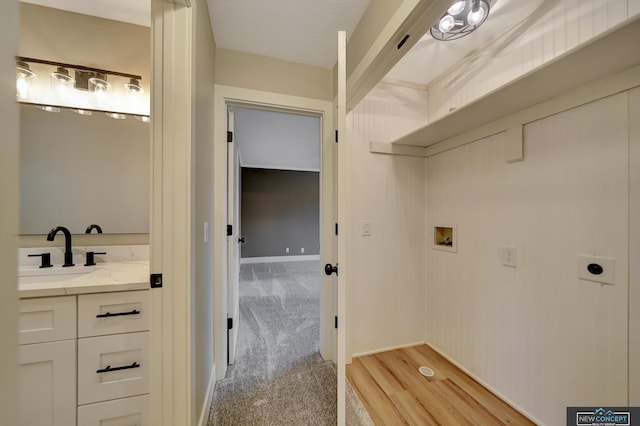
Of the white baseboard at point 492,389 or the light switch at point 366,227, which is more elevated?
the light switch at point 366,227

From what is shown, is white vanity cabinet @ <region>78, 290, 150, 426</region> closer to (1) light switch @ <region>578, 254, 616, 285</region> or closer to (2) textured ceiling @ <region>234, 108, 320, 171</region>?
(2) textured ceiling @ <region>234, 108, 320, 171</region>

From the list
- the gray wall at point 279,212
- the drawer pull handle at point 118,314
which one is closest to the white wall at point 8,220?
the drawer pull handle at point 118,314

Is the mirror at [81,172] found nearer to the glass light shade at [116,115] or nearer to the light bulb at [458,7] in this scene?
the glass light shade at [116,115]

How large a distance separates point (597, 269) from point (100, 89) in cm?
301

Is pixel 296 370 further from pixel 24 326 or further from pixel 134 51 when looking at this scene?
pixel 134 51

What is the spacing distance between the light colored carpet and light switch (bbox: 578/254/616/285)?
1.40 metres

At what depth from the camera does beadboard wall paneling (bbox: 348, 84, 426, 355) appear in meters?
1.90

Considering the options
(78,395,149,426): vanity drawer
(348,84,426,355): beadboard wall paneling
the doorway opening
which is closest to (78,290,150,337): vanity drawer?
(78,395,149,426): vanity drawer

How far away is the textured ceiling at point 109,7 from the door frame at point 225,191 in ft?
1.86

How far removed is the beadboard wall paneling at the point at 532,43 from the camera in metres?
1.07

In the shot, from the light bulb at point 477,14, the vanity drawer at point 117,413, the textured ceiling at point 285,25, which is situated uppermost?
the textured ceiling at point 285,25

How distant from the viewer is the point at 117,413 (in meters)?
1.04

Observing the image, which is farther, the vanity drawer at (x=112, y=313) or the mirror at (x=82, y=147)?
the mirror at (x=82, y=147)

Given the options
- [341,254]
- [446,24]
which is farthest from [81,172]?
[446,24]
